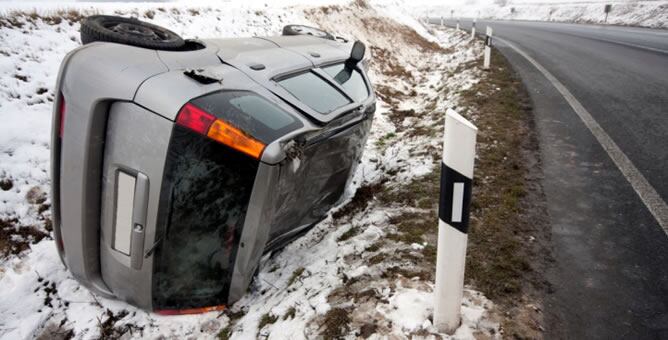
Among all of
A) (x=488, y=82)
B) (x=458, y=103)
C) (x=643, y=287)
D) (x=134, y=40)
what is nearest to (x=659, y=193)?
(x=643, y=287)

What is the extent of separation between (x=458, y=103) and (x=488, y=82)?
1.60 metres

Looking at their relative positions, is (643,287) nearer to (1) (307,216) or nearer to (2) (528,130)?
(1) (307,216)

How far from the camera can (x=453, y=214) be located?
1.81 meters

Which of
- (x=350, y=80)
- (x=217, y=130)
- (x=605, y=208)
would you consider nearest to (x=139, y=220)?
(x=217, y=130)

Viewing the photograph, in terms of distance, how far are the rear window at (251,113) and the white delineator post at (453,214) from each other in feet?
3.62

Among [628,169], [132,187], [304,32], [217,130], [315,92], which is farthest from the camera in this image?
[304,32]

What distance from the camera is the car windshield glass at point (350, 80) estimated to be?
3.69 meters

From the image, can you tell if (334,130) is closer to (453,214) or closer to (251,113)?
(251,113)

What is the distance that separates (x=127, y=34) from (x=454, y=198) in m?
2.64

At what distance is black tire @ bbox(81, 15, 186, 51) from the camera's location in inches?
112

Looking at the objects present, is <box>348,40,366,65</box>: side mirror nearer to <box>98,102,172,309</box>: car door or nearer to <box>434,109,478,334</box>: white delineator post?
<box>98,102,172,309</box>: car door

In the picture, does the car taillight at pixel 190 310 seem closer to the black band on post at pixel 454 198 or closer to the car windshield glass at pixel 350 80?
the black band on post at pixel 454 198

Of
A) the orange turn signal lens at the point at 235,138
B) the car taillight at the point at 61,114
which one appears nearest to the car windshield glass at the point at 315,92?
the orange turn signal lens at the point at 235,138

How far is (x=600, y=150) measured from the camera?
451 cm
